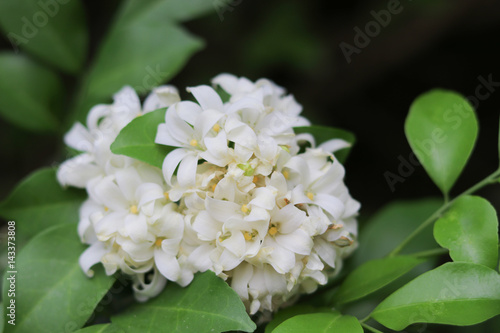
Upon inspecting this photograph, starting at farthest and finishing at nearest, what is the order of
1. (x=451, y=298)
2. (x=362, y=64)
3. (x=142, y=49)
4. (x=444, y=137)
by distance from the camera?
(x=362, y=64)
(x=142, y=49)
(x=444, y=137)
(x=451, y=298)

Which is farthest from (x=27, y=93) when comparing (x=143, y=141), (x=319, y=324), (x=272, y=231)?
(x=319, y=324)

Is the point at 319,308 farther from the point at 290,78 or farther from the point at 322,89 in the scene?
the point at 290,78

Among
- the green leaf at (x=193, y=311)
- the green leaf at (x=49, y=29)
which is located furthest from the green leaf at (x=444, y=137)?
the green leaf at (x=49, y=29)

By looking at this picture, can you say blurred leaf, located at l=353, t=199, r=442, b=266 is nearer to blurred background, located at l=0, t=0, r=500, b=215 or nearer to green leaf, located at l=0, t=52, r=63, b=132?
blurred background, located at l=0, t=0, r=500, b=215

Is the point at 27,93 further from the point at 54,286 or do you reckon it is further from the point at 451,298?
the point at 451,298

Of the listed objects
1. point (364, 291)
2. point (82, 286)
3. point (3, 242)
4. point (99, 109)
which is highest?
point (99, 109)

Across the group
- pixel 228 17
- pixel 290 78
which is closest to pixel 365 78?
pixel 290 78
